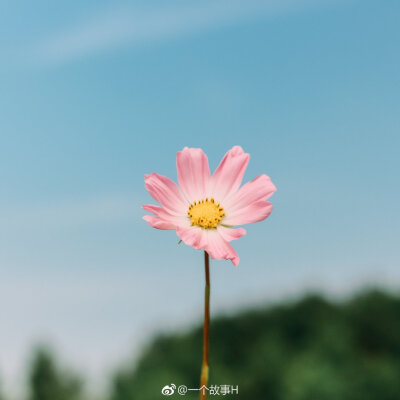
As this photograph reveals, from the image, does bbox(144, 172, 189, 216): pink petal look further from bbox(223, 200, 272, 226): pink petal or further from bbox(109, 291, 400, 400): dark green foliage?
bbox(109, 291, 400, 400): dark green foliage

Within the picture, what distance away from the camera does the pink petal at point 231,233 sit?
842 mm

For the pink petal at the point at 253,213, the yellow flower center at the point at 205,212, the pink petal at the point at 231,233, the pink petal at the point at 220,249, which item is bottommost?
the pink petal at the point at 220,249

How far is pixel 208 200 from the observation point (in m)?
0.93

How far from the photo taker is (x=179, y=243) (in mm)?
863

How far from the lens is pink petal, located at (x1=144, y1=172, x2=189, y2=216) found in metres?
0.89

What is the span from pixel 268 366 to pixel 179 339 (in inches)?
64.0

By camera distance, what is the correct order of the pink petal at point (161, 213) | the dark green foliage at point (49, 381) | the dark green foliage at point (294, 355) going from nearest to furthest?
1. the pink petal at point (161, 213)
2. the dark green foliage at point (294, 355)
3. the dark green foliage at point (49, 381)

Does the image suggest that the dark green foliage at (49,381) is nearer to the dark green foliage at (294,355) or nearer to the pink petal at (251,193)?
the dark green foliage at (294,355)

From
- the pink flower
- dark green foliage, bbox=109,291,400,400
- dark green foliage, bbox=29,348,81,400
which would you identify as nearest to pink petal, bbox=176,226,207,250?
the pink flower

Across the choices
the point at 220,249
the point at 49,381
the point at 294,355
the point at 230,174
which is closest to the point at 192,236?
the point at 220,249

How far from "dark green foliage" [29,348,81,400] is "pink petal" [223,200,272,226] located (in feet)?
34.2

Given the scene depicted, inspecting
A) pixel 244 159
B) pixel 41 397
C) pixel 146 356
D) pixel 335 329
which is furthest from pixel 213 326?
pixel 244 159

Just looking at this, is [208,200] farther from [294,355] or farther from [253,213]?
[294,355]

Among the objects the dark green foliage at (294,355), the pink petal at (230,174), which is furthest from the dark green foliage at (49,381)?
the pink petal at (230,174)
